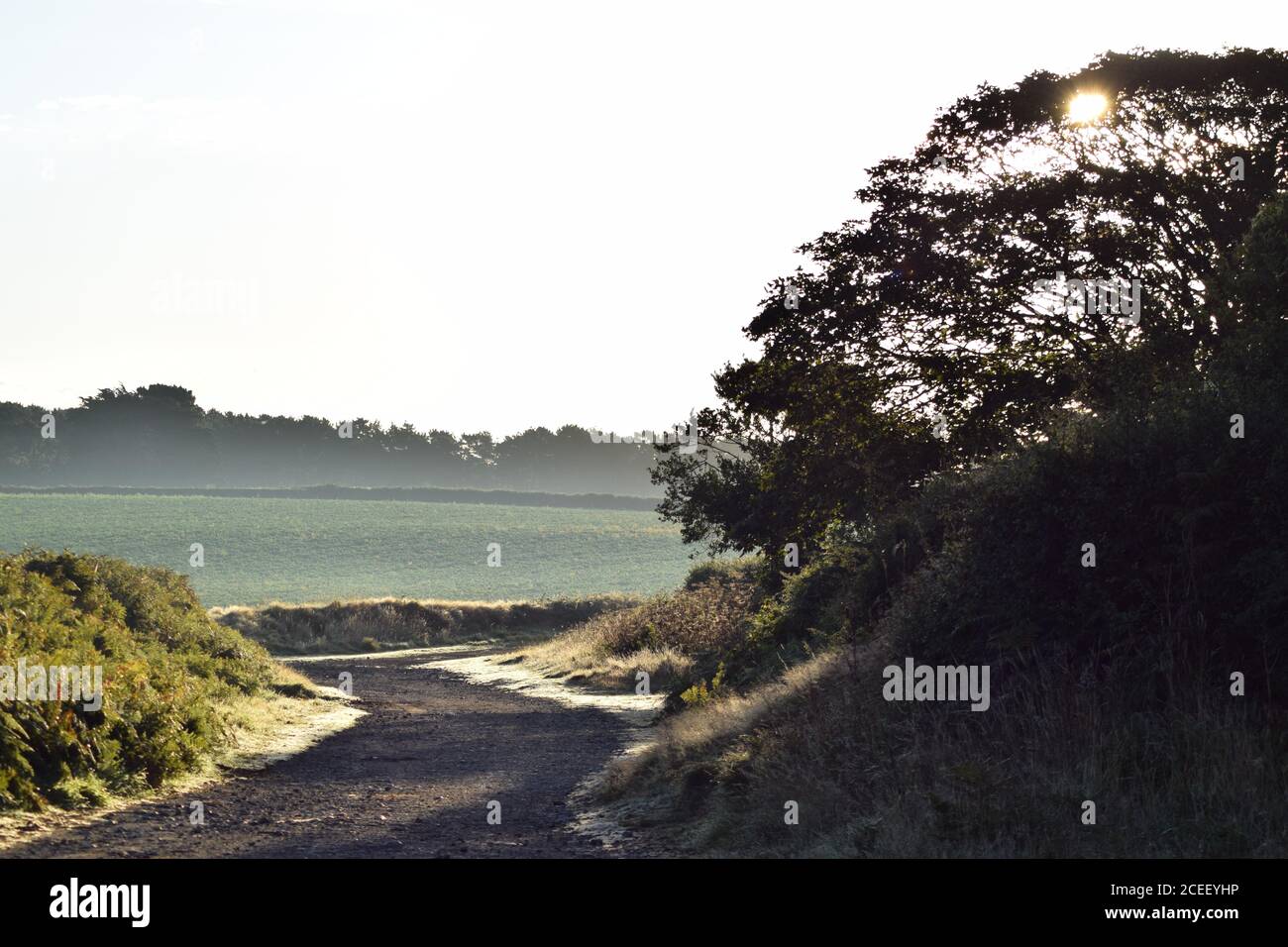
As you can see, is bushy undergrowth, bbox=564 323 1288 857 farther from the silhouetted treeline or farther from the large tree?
the silhouetted treeline

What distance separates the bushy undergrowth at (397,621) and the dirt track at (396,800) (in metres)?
28.9

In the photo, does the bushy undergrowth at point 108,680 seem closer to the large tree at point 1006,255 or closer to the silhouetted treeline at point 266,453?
the large tree at point 1006,255

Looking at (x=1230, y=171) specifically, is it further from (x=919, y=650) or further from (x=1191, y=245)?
(x=919, y=650)

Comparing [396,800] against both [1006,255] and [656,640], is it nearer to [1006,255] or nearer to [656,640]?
[1006,255]

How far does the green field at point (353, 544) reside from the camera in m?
72.6

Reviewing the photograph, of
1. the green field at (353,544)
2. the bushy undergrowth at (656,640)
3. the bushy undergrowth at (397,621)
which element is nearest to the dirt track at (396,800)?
the bushy undergrowth at (656,640)

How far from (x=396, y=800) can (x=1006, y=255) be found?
1559 centimetres

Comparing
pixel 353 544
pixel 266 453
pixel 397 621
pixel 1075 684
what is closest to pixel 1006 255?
pixel 1075 684

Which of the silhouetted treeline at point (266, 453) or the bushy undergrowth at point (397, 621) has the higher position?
the silhouetted treeline at point (266, 453)

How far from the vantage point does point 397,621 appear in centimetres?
5775

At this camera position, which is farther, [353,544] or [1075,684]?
[353,544]

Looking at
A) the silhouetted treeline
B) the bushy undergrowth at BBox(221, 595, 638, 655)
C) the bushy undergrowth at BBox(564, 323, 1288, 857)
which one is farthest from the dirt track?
the silhouetted treeline

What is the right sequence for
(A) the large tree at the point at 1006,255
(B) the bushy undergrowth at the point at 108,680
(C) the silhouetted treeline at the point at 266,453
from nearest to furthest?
(B) the bushy undergrowth at the point at 108,680, (A) the large tree at the point at 1006,255, (C) the silhouetted treeline at the point at 266,453
